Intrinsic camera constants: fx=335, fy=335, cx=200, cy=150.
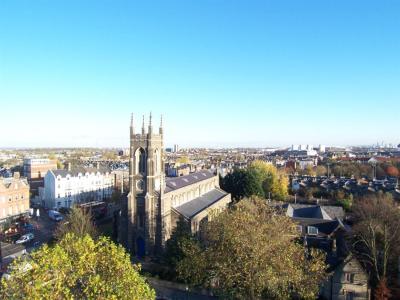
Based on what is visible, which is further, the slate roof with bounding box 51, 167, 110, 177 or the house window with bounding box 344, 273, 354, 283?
the slate roof with bounding box 51, 167, 110, 177

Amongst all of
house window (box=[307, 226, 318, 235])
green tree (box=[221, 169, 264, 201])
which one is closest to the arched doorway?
house window (box=[307, 226, 318, 235])

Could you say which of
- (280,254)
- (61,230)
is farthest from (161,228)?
(280,254)

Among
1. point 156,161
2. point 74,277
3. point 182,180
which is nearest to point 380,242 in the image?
point 156,161

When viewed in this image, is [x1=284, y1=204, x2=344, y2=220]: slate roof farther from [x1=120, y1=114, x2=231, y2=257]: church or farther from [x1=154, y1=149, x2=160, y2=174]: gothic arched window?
[x1=154, y1=149, x2=160, y2=174]: gothic arched window

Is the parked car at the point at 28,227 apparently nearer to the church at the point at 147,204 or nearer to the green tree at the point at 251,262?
the church at the point at 147,204

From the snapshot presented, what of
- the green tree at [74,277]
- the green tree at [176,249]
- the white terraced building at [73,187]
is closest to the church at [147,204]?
the green tree at [176,249]

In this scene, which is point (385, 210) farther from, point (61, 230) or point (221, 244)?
point (61, 230)
